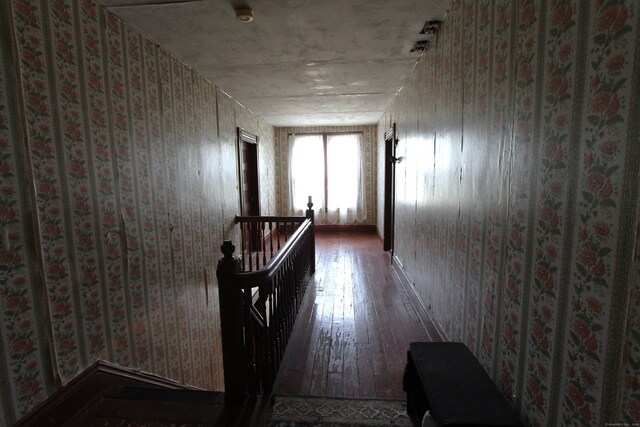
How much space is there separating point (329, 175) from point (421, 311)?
4810 millimetres

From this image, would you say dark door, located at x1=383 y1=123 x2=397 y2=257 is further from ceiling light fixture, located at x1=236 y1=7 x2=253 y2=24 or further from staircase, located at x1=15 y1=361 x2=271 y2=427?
staircase, located at x1=15 y1=361 x2=271 y2=427

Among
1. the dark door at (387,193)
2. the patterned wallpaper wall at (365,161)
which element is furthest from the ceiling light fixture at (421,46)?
the patterned wallpaper wall at (365,161)

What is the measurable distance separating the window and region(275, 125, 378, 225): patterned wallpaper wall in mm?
113

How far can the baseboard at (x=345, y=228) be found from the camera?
24.2ft

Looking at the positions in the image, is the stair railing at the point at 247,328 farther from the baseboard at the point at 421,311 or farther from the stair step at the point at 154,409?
the baseboard at the point at 421,311

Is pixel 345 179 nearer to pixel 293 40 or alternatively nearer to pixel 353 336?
pixel 293 40

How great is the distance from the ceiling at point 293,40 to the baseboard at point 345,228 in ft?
11.9

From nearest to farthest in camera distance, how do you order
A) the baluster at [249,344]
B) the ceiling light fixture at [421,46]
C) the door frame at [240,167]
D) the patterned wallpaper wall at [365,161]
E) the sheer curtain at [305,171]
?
the baluster at [249,344] → the ceiling light fixture at [421,46] → the door frame at [240,167] → the patterned wallpaper wall at [365,161] → the sheer curtain at [305,171]

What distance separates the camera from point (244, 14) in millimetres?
2039

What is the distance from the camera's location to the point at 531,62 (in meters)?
1.20

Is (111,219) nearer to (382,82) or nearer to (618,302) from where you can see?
(618,302)

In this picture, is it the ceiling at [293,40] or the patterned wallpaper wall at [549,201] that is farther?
the ceiling at [293,40]

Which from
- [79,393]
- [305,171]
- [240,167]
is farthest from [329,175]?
[79,393]

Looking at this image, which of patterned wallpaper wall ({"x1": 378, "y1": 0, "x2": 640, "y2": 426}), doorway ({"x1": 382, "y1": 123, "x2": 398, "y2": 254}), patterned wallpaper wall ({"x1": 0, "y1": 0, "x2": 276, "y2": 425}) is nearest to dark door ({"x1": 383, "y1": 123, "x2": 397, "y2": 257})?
doorway ({"x1": 382, "y1": 123, "x2": 398, "y2": 254})
